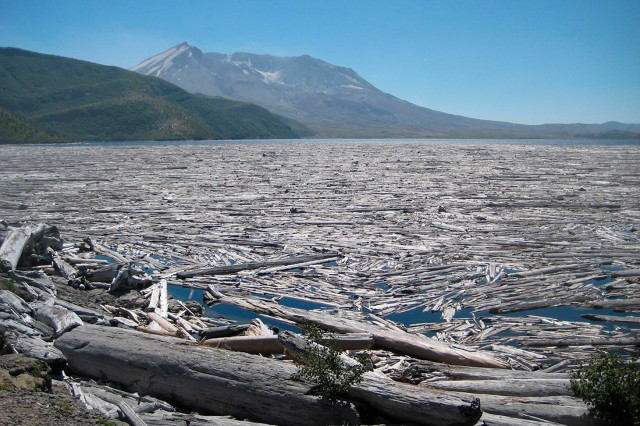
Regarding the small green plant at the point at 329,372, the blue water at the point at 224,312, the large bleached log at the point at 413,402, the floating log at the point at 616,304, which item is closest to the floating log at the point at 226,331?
the blue water at the point at 224,312

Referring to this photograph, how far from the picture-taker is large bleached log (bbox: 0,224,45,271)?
10.6 m

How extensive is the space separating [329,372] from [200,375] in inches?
64.4

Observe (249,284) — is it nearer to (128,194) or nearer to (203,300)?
(203,300)

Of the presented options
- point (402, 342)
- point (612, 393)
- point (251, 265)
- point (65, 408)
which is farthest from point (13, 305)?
point (612, 393)

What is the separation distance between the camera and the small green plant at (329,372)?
580 centimetres

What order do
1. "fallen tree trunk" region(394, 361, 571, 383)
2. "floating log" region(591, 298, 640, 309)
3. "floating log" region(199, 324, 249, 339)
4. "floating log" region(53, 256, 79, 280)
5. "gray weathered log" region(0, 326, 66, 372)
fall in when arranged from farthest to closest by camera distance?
"floating log" region(53, 256, 79, 280) → "floating log" region(591, 298, 640, 309) → "floating log" region(199, 324, 249, 339) → "gray weathered log" region(0, 326, 66, 372) → "fallen tree trunk" region(394, 361, 571, 383)

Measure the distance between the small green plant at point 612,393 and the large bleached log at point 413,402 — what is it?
3.83 ft

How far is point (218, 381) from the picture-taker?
6.27 m

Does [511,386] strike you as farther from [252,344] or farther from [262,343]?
[252,344]

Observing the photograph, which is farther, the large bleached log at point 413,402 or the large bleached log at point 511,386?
the large bleached log at point 511,386

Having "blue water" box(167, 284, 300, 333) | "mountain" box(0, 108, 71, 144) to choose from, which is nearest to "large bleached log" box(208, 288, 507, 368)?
"blue water" box(167, 284, 300, 333)

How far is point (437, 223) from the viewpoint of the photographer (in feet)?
58.4

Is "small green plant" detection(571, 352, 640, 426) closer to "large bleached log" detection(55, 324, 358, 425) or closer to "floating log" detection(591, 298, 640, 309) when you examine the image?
"large bleached log" detection(55, 324, 358, 425)

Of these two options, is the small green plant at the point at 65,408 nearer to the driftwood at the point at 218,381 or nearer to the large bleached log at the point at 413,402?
the driftwood at the point at 218,381
